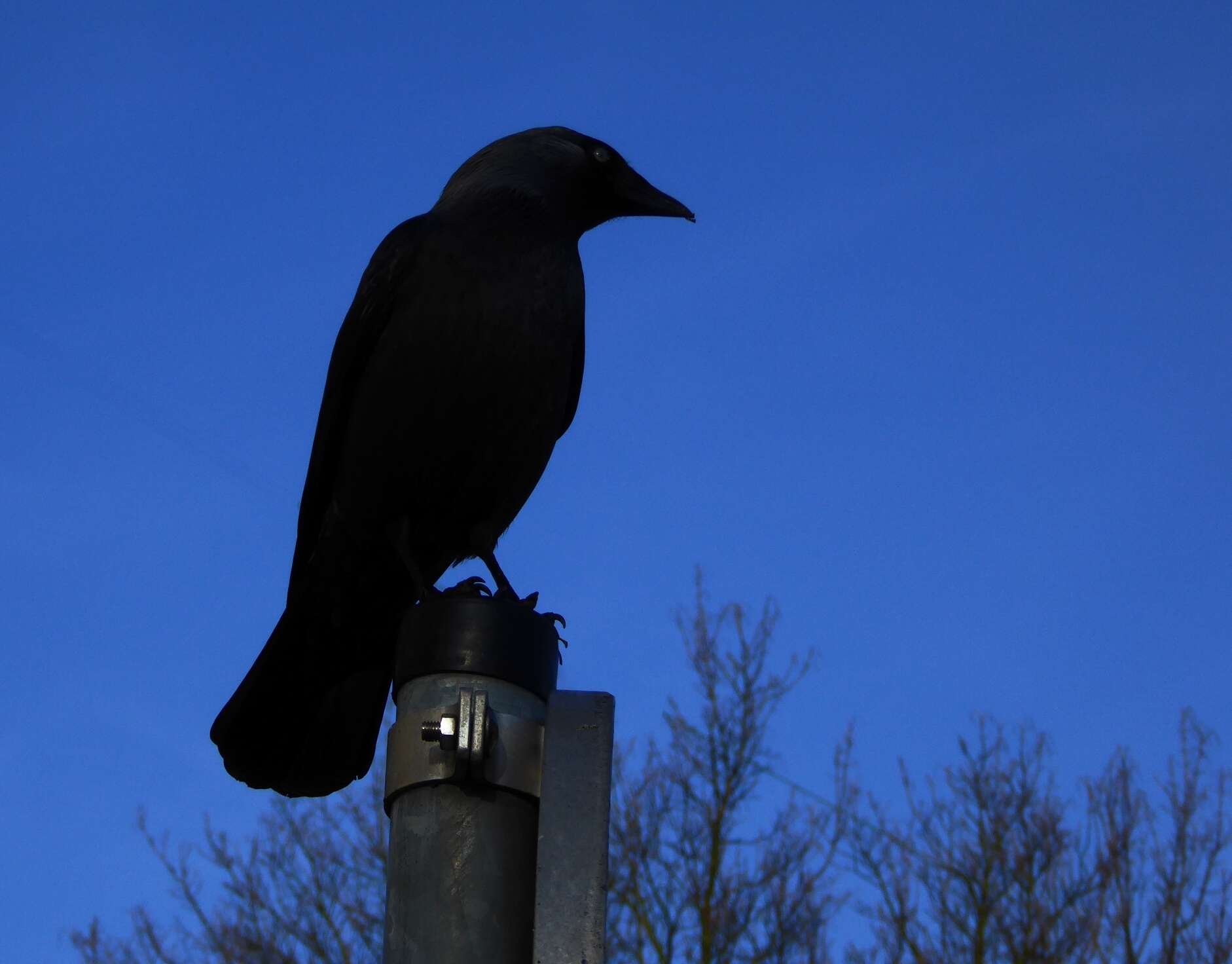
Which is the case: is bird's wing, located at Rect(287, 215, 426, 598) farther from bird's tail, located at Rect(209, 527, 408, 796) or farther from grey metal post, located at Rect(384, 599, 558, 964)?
grey metal post, located at Rect(384, 599, 558, 964)

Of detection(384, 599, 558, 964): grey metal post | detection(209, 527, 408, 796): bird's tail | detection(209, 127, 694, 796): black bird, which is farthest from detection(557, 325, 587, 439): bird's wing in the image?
detection(384, 599, 558, 964): grey metal post

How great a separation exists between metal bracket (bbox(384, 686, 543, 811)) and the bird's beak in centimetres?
257

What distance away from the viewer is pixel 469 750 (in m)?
1.76

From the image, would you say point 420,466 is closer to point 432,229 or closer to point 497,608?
point 432,229

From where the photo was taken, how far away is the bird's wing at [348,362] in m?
3.75

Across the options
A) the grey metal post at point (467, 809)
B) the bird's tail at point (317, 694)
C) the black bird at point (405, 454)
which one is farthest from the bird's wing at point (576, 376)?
the grey metal post at point (467, 809)

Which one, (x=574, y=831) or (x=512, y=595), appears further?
(x=512, y=595)

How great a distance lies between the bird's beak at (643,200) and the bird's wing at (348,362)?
2.16 feet

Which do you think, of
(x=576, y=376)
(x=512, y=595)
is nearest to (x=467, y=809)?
(x=512, y=595)

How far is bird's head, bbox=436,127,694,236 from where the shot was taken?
3.94 m

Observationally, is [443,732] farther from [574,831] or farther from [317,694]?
[317,694]

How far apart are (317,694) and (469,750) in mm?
1677

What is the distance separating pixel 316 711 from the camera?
3.30 metres

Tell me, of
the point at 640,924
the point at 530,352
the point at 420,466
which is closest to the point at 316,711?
the point at 420,466
